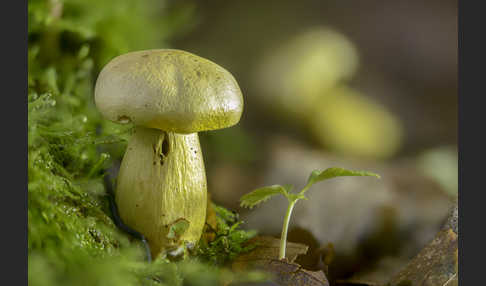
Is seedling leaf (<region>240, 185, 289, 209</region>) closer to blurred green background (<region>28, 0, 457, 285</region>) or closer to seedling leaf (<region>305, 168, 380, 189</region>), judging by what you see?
seedling leaf (<region>305, 168, 380, 189</region>)


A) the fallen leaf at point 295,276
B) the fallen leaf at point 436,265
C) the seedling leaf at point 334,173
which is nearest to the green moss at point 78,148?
the fallen leaf at point 295,276

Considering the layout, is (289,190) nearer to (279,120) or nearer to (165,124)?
(165,124)

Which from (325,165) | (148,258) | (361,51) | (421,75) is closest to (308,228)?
(148,258)

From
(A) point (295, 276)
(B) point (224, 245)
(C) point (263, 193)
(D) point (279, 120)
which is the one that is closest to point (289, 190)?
(C) point (263, 193)

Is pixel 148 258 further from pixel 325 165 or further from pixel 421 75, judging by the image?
pixel 421 75

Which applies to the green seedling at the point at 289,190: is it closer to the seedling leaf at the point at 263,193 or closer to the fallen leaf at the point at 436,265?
the seedling leaf at the point at 263,193
